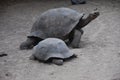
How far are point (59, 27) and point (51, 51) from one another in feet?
3.77

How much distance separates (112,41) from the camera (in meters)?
7.66

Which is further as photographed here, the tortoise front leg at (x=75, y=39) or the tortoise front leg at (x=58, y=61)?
the tortoise front leg at (x=75, y=39)

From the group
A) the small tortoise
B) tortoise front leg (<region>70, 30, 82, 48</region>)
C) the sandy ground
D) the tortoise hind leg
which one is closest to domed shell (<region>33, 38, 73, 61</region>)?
the small tortoise

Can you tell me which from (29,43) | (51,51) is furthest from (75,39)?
(51,51)

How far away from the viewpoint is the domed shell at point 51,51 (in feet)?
20.6

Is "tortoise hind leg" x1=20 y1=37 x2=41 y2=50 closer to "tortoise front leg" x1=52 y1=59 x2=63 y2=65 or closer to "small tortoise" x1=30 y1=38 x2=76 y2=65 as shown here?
"small tortoise" x1=30 y1=38 x2=76 y2=65

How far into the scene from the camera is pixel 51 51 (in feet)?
20.7

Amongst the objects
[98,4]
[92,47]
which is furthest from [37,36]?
[98,4]

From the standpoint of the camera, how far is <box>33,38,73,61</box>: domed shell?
629 centimetres


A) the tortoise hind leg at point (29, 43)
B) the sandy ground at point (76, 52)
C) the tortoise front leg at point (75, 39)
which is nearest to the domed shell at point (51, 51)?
the sandy ground at point (76, 52)

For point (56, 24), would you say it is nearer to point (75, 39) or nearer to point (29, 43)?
point (75, 39)

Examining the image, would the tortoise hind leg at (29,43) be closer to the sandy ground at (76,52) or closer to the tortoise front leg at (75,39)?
the sandy ground at (76,52)

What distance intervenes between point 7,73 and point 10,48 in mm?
1813

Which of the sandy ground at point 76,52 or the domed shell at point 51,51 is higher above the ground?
the domed shell at point 51,51
